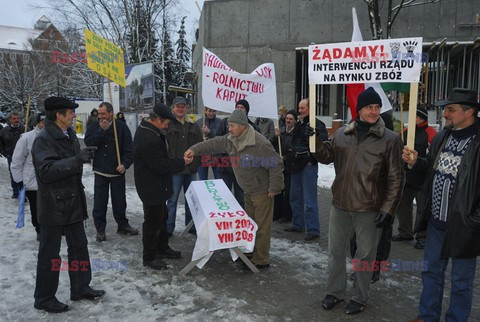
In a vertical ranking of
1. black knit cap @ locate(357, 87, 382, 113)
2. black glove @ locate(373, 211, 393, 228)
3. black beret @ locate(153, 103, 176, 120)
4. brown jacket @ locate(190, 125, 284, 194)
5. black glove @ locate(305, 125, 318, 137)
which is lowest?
black glove @ locate(373, 211, 393, 228)

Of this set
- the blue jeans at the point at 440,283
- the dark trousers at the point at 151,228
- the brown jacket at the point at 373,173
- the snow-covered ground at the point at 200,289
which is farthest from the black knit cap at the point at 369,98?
the dark trousers at the point at 151,228

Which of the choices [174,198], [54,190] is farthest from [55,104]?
[174,198]

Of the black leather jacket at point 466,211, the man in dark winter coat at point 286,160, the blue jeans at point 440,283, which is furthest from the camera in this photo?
the man in dark winter coat at point 286,160

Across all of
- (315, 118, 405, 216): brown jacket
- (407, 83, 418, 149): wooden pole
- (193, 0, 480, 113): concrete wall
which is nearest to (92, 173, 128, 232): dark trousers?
(315, 118, 405, 216): brown jacket

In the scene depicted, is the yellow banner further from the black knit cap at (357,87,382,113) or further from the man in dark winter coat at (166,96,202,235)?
the black knit cap at (357,87,382,113)

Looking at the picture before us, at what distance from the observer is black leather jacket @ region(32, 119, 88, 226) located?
371 cm

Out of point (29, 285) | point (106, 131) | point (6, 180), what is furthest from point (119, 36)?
point (29, 285)

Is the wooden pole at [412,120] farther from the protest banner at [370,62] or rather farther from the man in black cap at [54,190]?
the man in black cap at [54,190]

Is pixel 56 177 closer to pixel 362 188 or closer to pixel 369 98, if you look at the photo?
pixel 362 188

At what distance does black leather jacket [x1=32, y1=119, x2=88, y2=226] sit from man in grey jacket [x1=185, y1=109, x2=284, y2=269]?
1587 millimetres

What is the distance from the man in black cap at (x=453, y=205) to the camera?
3.16m

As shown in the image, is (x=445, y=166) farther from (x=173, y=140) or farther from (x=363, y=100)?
(x=173, y=140)

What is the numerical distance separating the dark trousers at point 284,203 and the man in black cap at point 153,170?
2.75 m

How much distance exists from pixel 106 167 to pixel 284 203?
3199 mm
